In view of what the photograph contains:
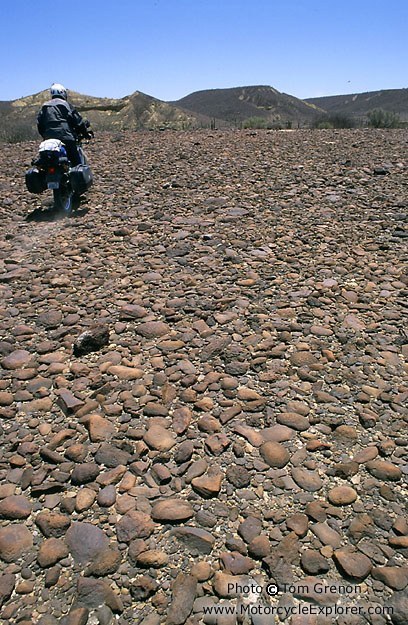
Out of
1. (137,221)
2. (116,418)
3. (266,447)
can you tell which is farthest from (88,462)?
(137,221)

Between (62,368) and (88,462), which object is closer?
(88,462)

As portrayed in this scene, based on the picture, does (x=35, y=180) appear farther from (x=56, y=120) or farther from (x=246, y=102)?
(x=246, y=102)

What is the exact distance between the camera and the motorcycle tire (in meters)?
6.90

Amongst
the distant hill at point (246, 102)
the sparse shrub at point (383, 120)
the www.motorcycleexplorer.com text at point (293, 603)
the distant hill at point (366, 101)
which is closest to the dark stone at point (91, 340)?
the www.motorcycleexplorer.com text at point (293, 603)

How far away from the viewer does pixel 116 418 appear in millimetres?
2852

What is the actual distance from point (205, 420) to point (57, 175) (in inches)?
204

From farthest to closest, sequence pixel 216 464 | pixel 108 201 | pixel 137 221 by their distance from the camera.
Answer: pixel 108 201 → pixel 137 221 → pixel 216 464

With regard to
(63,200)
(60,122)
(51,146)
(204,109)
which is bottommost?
(63,200)

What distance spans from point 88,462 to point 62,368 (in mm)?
1011

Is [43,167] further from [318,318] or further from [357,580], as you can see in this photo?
[357,580]

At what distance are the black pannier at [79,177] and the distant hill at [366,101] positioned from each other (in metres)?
61.3

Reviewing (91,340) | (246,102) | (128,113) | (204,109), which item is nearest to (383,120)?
(91,340)

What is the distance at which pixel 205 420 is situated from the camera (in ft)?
9.14

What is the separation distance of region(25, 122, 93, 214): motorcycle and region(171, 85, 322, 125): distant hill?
51.3 m
